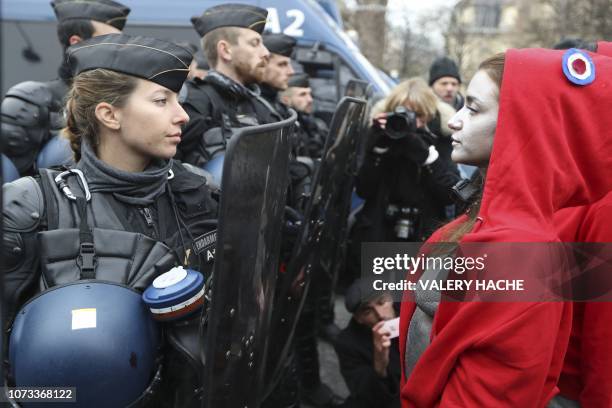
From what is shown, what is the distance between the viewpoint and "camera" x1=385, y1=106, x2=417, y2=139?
9.98 ft

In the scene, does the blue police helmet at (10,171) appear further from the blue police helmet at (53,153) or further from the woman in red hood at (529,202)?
the woman in red hood at (529,202)

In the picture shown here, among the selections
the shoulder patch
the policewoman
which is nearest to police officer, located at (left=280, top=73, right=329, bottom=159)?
the policewoman

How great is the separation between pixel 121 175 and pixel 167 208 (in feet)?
0.56

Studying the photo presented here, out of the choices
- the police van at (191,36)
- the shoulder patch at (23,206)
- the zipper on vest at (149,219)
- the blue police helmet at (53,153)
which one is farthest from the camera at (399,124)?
the police van at (191,36)

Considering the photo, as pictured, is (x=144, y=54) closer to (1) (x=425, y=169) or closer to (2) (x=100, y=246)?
(2) (x=100, y=246)

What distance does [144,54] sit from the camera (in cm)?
178

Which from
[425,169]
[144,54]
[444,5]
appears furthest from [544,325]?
[444,5]

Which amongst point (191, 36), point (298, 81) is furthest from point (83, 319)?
point (191, 36)

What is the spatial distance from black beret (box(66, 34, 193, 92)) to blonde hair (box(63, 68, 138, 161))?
2 centimetres

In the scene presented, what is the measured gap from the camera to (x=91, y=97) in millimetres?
1815

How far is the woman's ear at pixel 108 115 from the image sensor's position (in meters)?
1.81

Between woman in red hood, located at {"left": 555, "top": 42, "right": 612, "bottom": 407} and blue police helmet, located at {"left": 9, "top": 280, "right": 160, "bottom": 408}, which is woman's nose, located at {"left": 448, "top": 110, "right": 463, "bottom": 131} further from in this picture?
blue police helmet, located at {"left": 9, "top": 280, "right": 160, "bottom": 408}

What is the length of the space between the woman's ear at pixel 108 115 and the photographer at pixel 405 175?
1560 mm

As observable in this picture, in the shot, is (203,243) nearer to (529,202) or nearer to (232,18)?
(529,202)
